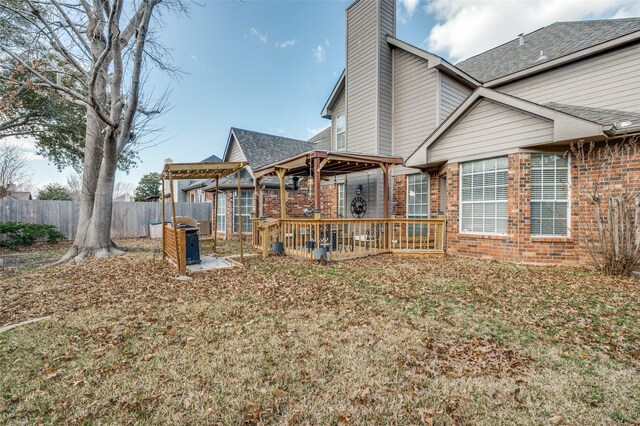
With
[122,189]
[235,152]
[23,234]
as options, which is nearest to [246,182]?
[235,152]

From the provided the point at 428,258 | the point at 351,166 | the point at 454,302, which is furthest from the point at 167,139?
the point at 454,302

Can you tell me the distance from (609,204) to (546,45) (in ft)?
26.6

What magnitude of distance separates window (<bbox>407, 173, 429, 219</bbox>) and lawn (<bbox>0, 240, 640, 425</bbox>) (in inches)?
192

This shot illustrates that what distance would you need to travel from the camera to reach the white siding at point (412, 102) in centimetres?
1051

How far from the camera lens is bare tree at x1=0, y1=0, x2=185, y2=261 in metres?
7.48

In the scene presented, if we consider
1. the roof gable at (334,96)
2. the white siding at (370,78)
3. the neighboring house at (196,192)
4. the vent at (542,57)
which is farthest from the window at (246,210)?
the vent at (542,57)

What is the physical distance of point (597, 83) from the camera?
28.3 ft

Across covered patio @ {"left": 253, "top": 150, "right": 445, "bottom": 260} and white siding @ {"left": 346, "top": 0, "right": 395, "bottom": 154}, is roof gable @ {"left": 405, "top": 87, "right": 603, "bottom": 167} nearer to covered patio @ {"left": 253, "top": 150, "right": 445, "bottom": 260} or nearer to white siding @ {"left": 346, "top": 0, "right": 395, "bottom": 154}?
covered patio @ {"left": 253, "top": 150, "right": 445, "bottom": 260}

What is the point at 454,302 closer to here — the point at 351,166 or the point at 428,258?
the point at 428,258

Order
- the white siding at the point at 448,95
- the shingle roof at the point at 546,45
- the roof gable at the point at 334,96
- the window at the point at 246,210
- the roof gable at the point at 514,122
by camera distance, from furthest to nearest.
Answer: the window at the point at 246,210 < the roof gable at the point at 334,96 < the white siding at the point at 448,95 < the shingle roof at the point at 546,45 < the roof gable at the point at 514,122

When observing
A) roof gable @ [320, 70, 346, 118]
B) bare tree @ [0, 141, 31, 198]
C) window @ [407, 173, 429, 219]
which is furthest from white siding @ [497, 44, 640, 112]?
bare tree @ [0, 141, 31, 198]

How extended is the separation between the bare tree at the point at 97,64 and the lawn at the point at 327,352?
428 centimetres

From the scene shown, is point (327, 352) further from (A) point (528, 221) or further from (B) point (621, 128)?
(B) point (621, 128)

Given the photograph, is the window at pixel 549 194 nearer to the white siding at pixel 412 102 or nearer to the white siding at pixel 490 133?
the white siding at pixel 490 133
